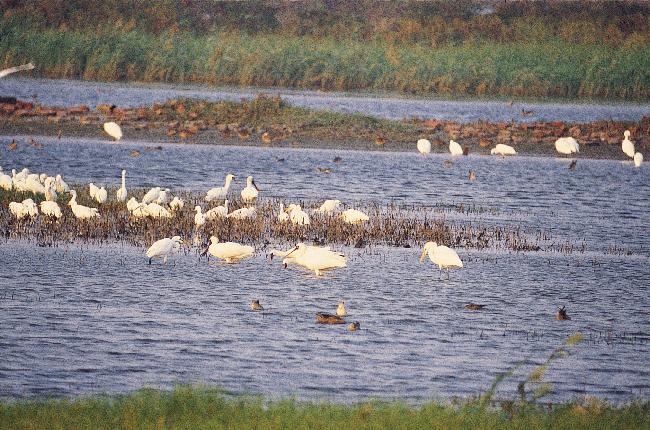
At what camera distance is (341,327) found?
40.0 feet

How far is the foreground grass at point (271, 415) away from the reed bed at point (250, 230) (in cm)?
770

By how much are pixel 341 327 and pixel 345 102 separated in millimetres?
30261

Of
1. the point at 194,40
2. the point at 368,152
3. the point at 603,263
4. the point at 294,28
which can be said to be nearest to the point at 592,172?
the point at 368,152

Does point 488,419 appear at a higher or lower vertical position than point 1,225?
higher

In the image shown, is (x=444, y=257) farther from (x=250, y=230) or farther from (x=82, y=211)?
(x=82, y=211)

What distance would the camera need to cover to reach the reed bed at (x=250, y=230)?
54.5 ft

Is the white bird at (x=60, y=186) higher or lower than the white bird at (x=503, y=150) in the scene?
higher

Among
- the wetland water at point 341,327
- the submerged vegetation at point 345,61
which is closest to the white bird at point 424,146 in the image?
the wetland water at point 341,327

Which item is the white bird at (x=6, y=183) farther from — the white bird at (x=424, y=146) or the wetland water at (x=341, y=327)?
the white bird at (x=424, y=146)

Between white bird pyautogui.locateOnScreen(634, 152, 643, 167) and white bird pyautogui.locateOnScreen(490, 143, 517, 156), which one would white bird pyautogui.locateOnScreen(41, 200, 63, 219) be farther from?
white bird pyautogui.locateOnScreen(634, 152, 643, 167)

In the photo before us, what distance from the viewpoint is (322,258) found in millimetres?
14594

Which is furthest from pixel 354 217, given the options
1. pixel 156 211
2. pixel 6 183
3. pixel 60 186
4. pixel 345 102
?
pixel 345 102

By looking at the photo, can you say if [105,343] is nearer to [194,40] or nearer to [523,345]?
[523,345]

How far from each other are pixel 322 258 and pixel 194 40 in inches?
1335
